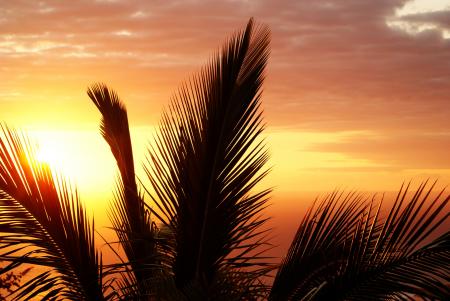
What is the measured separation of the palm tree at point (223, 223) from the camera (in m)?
3.13

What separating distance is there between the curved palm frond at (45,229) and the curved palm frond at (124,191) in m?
1.02

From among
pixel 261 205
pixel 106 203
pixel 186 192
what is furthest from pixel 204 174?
pixel 106 203

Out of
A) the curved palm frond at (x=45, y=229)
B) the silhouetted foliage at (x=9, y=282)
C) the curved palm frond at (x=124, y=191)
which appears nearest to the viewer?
the curved palm frond at (x=45, y=229)

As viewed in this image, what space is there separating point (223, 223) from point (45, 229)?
1326 millimetres

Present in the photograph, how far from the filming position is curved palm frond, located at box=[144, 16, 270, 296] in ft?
12.2

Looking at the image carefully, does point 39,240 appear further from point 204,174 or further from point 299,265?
point 299,265

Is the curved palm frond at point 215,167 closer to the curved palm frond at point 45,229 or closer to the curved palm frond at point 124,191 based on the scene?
the curved palm frond at point 45,229

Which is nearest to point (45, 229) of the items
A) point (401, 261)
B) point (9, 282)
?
point (401, 261)

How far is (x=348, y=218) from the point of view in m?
3.78

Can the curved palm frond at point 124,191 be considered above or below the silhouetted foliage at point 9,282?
above

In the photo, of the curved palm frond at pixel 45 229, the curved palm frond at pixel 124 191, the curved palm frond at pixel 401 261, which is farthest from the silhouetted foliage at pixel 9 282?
the curved palm frond at pixel 401 261

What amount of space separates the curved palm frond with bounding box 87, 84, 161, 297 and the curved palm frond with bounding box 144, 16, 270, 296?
1687 mm

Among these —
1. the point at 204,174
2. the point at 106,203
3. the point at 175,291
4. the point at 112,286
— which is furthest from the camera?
the point at 106,203

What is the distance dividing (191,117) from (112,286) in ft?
5.04
